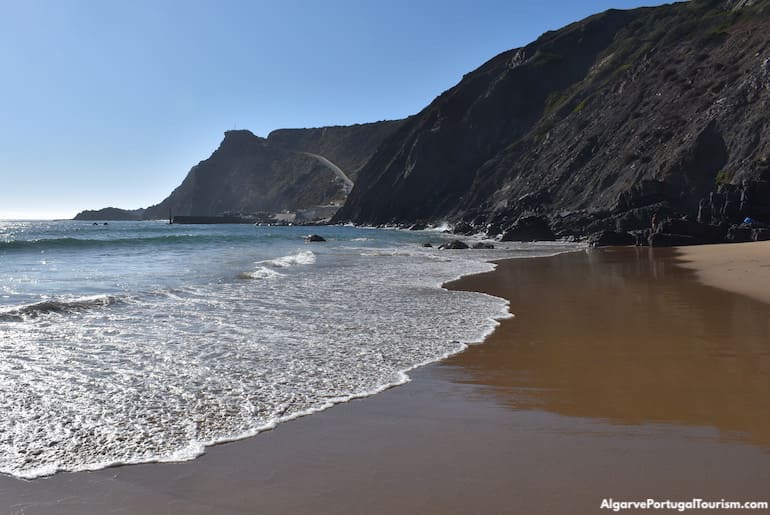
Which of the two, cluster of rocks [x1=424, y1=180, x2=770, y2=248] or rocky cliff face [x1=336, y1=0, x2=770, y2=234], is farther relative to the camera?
rocky cliff face [x1=336, y1=0, x2=770, y2=234]

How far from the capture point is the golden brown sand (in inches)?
553

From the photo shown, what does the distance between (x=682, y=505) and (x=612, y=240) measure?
3542 centimetres

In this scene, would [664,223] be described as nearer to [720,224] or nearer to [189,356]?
[720,224]

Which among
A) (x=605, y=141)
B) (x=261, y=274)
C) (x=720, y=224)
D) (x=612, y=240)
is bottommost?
(x=261, y=274)

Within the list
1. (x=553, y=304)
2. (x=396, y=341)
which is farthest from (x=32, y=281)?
(x=553, y=304)

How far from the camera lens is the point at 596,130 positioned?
62781mm

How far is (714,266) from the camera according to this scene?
65.6 feet

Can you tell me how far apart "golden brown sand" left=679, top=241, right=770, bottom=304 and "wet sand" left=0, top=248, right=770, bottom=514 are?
687 cm

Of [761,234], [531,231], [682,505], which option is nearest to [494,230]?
[531,231]

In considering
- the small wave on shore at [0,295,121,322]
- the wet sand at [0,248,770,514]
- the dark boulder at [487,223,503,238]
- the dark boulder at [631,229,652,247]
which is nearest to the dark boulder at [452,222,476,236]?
the dark boulder at [487,223,503,238]

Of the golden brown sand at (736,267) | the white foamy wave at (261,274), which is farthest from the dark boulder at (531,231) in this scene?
the white foamy wave at (261,274)

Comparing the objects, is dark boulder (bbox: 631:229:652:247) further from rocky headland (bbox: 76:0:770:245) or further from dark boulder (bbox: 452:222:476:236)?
dark boulder (bbox: 452:222:476:236)

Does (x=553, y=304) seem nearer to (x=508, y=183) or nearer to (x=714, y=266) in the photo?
(x=714, y=266)

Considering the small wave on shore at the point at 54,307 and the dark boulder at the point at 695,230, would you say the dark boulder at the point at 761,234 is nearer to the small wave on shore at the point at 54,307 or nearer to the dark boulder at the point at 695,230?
the dark boulder at the point at 695,230
